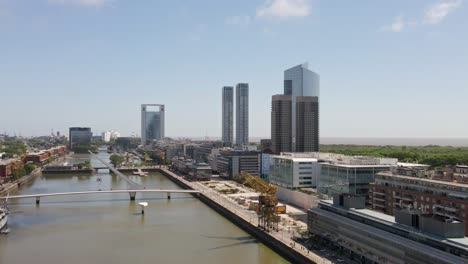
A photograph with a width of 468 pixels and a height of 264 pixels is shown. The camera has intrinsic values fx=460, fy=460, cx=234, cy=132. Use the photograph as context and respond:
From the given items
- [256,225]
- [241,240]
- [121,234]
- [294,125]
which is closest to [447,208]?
[256,225]

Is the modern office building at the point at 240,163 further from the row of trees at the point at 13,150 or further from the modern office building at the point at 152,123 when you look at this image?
the modern office building at the point at 152,123

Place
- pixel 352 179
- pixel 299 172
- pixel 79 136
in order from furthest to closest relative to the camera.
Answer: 1. pixel 79 136
2. pixel 299 172
3. pixel 352 179

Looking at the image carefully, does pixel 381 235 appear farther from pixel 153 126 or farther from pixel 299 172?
pixel 153 126

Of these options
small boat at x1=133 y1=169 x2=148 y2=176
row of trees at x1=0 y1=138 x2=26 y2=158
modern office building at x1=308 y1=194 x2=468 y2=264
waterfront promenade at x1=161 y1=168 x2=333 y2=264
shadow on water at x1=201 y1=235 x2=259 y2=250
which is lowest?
shadow on water at x1=201 y1=235 x2=259 y2=250

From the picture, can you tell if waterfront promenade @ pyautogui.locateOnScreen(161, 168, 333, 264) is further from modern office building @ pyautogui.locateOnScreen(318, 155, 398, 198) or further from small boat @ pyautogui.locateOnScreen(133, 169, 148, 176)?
small boat @ pyautogui.locateOnScreen(133, 169, 148, 176)

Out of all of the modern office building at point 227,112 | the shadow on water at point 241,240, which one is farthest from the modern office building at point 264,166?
the modern office building at point 227,112

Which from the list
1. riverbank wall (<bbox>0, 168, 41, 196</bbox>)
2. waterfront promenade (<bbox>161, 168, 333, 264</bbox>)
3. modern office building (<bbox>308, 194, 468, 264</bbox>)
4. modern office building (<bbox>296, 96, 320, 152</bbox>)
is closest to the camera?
modern office building (<bbox>308, 194, 468, 264</bbox>)

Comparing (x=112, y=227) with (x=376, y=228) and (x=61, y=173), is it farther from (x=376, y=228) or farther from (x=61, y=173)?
(x=61, y=173)

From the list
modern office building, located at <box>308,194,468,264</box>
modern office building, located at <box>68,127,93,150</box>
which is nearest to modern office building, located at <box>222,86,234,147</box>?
modern office building, located at <box>68,127,93,150</box>
